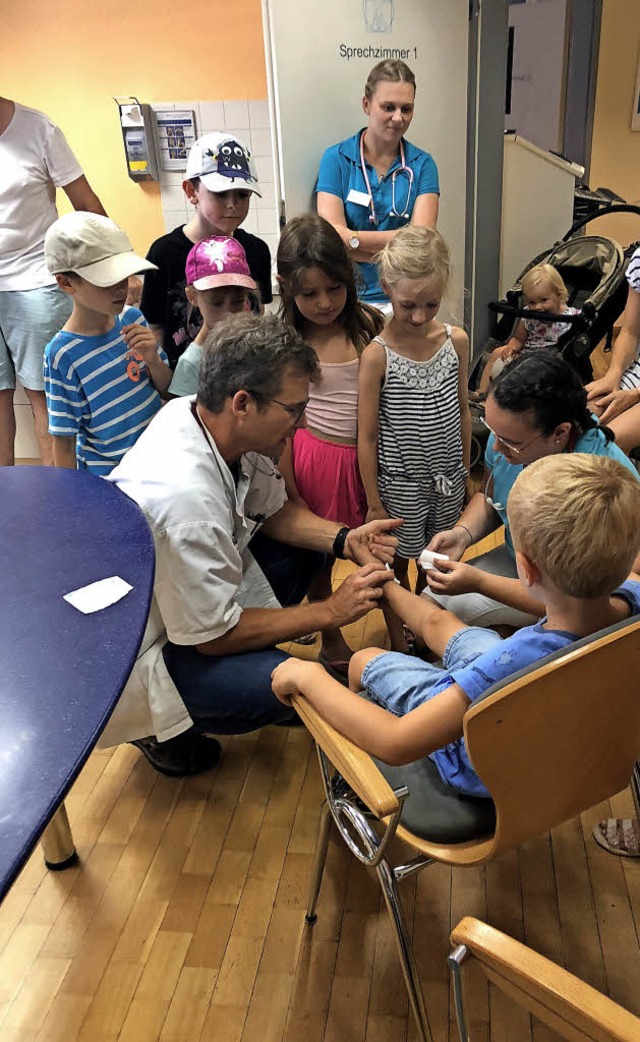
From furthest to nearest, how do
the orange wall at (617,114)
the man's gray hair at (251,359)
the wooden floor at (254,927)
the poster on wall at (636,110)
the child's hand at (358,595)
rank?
the poster on wall at (636,110)
the orange wall at (617,114)
the child's hand at (358,595)
the man's gray hair at (251,359)
the wooden floor at (254,927)

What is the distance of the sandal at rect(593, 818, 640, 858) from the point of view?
1.74 m

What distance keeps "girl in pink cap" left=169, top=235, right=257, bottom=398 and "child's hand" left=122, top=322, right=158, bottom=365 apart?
9 cm

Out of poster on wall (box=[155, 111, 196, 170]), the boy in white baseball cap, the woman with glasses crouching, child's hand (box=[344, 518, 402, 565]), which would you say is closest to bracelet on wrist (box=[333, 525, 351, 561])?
child's hand (box=[344, 518, 402, 565])

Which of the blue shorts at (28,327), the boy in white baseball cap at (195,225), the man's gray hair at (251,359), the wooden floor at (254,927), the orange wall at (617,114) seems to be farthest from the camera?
the orange wall at (617,114)

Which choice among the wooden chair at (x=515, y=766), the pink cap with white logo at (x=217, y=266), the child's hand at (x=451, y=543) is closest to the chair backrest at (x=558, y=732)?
the wooden chair at (x=515, y=766)

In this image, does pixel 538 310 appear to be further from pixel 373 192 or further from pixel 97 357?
pixel 97 357

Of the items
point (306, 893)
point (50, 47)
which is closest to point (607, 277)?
point (306, 893)

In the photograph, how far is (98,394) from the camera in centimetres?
217

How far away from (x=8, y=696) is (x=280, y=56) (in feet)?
9.47

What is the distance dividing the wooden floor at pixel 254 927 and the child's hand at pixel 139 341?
1.25 metres

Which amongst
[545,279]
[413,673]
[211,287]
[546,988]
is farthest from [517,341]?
[546,988]

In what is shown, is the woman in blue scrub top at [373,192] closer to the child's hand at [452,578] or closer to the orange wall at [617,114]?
the child's hand at [452,578]

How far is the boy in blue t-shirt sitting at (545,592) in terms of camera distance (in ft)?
A: 3.60

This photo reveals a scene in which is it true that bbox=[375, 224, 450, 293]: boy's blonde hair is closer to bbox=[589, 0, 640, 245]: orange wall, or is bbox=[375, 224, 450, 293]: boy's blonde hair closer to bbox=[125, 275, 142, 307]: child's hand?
bbox=[125, 275, 142, 307]: child's hand
